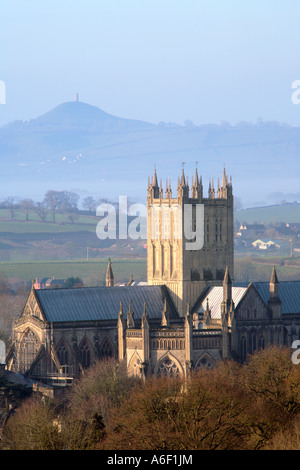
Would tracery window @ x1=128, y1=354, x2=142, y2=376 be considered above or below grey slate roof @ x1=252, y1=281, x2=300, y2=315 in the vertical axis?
below

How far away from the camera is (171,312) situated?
131500mm

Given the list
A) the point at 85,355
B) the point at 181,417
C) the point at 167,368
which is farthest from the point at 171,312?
the point at 181,417

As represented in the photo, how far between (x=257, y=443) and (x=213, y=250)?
2219 inches

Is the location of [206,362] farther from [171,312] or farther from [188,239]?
[188,239]

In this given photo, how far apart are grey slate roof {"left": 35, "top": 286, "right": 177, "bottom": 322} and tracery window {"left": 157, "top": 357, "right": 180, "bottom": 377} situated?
9836 mm

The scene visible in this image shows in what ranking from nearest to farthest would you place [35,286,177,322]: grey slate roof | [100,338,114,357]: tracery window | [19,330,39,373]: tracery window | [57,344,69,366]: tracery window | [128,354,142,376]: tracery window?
1. [128,354,142,376]: tracery window
2. [57,344,69,366]: tracery window
3. [19,330,39,373]: tracery window
4. [35,286,177,322]: grey slate roof
5. [100,338,114,357]: tracery window

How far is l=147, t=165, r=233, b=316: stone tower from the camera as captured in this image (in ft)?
436

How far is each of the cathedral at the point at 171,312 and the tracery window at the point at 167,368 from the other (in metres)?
0.08

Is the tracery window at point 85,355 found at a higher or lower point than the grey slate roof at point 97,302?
lower

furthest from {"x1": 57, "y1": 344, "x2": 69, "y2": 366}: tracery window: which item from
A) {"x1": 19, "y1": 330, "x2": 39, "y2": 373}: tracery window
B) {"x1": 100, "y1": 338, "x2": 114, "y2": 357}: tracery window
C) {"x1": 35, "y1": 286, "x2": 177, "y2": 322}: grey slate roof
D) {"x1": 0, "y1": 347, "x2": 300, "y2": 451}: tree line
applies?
{"x1": 0, "y1": 347, "x2": 300, "y2": 451}: tree line

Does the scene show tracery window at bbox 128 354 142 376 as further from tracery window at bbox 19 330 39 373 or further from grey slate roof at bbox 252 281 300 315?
grey slate roof at bbox 252 281 300 315

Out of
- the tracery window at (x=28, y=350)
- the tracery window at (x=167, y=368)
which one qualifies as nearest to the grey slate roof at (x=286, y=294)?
the tracery window at (x=167, y=368)

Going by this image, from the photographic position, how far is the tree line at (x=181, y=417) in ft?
258

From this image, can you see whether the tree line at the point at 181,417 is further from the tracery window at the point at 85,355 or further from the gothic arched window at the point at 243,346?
the gothic arched window at the point at 243,346
